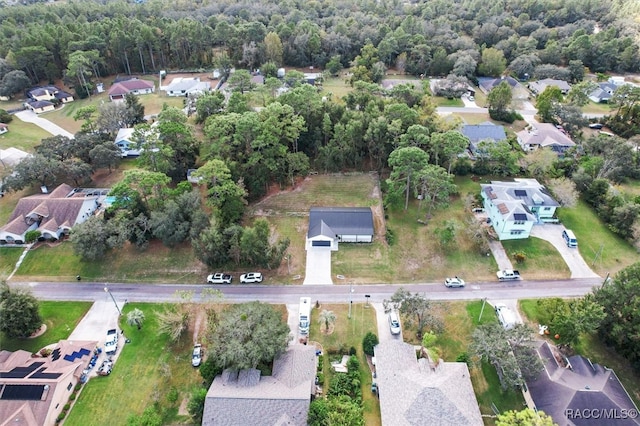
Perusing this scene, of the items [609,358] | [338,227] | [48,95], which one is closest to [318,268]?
[338,227]

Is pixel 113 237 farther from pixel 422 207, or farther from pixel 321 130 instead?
pixel 422 207

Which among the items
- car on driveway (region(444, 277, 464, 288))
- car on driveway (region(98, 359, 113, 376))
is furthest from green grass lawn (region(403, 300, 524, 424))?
car on driveway (region(98, 359, 113, 376))

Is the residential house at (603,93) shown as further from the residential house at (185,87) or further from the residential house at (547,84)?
the residential house at (185,87)

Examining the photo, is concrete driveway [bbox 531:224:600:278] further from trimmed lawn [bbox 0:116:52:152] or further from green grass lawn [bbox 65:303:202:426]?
trimmed lawn [bbox 0:116:52:152]

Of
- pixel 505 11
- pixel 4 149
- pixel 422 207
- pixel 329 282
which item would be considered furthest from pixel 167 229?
pixel 505 11

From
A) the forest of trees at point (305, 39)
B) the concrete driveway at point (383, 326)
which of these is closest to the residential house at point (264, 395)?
the concrete driveway at point (383, 326)
